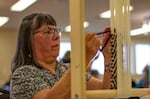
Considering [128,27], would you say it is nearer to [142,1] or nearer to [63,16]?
[142,1]

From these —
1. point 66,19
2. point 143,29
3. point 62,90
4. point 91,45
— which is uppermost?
point 66,19

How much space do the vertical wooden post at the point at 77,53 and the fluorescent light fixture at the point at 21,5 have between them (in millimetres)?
4109

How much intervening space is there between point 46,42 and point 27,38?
0.26ft

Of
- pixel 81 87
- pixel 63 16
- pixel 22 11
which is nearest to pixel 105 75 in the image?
pixel 81 87

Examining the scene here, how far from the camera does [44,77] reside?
110 cm

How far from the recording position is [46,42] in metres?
1.12

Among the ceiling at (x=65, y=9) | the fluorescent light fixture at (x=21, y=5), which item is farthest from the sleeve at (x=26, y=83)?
the fluorescent light fixture at (x=21, y=5)

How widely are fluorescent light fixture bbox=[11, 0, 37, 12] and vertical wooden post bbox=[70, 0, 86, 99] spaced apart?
411 centimetres

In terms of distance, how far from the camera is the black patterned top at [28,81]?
1015 mm

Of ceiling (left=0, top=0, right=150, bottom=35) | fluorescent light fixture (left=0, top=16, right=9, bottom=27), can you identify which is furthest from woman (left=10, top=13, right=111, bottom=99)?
fluorescent light fixture (left=0, top=16, right=9, bottom=27)

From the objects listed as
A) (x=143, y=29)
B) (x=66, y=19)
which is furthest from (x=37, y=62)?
(x=143, y=29)

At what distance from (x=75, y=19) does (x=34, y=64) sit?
0.39 meters

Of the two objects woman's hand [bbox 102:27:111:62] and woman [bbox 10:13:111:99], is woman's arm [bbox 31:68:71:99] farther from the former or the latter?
woman's hand [bbox 102:27:111:62]

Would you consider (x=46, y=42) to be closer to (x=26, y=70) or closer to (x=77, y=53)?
(x=26, y=70)
